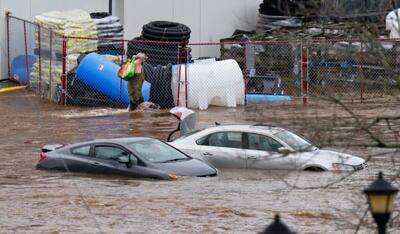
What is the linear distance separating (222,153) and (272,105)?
11251mm

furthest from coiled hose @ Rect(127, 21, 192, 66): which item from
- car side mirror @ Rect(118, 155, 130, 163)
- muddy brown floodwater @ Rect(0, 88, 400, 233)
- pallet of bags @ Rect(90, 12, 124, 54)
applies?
car side mirror @ Rect(118, 155, 130, 163)

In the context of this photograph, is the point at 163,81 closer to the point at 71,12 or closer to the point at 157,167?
the point at 71,12

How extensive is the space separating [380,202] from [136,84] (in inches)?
933

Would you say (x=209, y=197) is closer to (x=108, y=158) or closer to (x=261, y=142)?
(x=261, y=142)

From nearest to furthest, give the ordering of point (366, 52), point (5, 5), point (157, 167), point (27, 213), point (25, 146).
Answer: point (366, 52) → point (27, 213) → point (157, 167) → point (25, 146) → point (5, 5)

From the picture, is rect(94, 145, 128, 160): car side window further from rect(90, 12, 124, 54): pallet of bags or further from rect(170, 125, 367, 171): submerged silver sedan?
rect(90, 12, 124, 54): pallet of bags

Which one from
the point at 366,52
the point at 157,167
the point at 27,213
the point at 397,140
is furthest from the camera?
the point at 157,167

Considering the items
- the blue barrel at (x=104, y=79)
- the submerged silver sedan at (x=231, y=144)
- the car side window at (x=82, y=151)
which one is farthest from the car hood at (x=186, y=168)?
the blue barrel at (x=104, y=79)

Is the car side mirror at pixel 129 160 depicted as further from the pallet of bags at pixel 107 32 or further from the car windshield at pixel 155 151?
the pallet of bags at pixel 107 32

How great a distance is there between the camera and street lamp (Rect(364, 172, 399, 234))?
717cm

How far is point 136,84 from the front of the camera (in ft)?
101

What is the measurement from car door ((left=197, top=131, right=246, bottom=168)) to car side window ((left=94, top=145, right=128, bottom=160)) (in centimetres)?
196

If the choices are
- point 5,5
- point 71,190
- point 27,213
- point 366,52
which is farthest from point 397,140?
point 5,5

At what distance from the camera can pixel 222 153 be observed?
67.1ft
